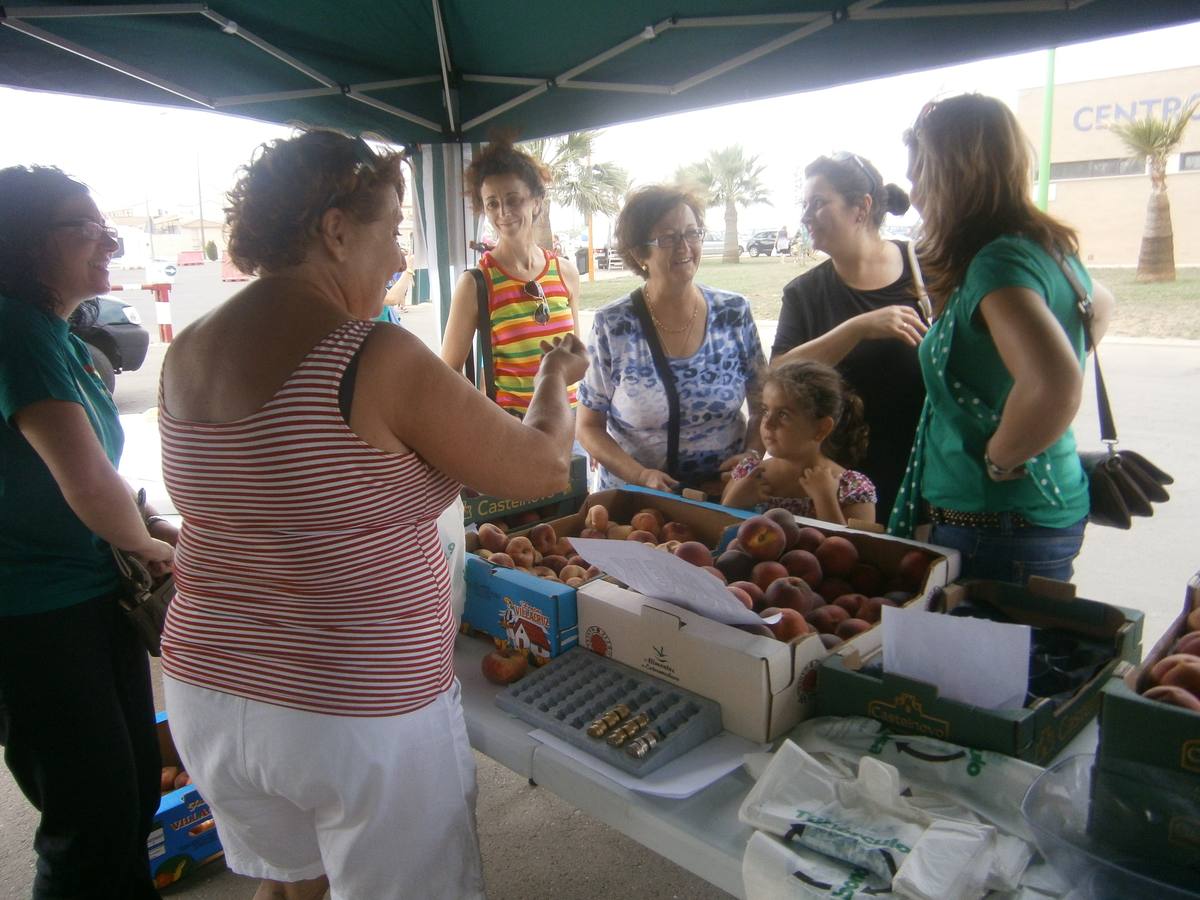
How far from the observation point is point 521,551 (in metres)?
1.73

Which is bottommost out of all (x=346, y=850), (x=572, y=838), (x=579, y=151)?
(x=572, y=838)

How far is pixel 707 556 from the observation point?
157 centimetres

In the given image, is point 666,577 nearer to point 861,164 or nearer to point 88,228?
point 88,228

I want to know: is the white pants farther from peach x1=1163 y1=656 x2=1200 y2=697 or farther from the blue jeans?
the blue jeans

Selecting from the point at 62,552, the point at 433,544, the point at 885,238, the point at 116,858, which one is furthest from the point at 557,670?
the point at 885,238

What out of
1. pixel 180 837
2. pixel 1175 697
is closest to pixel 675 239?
pixel 1175 697

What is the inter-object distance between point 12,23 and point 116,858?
2457 millimetres

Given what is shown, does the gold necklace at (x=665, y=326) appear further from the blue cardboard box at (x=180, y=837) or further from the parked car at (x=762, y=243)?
the parked car at (x=762, y=243)

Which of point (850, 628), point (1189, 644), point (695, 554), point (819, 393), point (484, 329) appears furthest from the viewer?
point (484, 329)

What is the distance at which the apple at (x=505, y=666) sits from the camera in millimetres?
1372

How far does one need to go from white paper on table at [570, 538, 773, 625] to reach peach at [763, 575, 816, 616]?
0.16 m

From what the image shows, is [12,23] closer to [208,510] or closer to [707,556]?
[208,510]

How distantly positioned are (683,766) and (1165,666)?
580 millimetres

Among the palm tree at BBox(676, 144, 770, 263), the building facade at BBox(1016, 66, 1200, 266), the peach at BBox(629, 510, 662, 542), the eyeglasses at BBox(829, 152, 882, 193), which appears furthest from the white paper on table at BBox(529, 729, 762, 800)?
the palm tree at BBox(676, 144, 770, 263)
